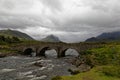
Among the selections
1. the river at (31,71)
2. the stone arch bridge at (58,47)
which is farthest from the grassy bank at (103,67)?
the stone arch bridge at (58,47)

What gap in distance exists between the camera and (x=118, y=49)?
97000mm

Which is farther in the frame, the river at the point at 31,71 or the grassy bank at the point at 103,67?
the river at the point at 31,71

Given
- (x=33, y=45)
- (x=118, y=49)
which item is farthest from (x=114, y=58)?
(x=33, y=45)

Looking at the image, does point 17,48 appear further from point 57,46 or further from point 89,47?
point 89,47

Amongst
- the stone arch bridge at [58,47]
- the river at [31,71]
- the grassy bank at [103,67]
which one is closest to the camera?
the grassy bank at [103,67]

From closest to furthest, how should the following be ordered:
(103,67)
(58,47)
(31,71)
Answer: (103,67), (31,71), (58,47)

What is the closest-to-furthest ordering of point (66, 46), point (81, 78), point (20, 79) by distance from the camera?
point (81, 78), point (20, 79), point (66, 46)

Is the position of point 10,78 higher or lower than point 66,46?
lower

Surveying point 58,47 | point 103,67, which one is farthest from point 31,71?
point 58,47

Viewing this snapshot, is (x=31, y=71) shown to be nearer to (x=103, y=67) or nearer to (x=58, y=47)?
(x=103, y=67)

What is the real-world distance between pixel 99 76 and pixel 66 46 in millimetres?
86728

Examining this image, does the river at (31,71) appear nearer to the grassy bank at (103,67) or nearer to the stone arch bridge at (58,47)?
the grassy bank at (103,67)

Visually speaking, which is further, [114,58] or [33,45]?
[33,45]

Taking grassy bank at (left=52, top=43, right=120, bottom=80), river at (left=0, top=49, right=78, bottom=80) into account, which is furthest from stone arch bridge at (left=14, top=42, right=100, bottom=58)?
river at (left=0, top=49, right=78, bottom=80)
